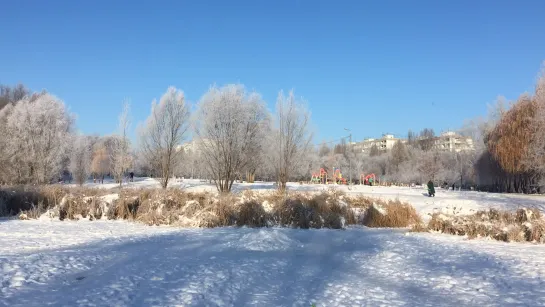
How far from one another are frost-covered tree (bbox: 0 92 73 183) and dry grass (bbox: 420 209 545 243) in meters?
32.2

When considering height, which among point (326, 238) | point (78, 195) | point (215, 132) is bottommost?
point (326, 238)

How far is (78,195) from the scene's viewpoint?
61.0 ft

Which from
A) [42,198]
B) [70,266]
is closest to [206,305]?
[70,266]

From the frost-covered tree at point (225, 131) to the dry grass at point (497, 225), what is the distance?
15.2 meters

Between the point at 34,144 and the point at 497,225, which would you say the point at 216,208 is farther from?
the point at 34,144

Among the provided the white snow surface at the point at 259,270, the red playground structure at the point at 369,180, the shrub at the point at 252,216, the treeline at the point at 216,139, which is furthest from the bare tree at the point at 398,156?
the white snow surface at the point at 259,270

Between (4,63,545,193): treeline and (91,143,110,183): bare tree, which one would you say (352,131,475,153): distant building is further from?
(91,143,110,183): bare tree

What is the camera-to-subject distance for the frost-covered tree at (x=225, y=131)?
27.6m

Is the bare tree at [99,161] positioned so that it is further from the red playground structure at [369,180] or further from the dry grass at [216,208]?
the dry grass at [216,208]

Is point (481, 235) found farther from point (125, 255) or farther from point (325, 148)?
point (325, 148)

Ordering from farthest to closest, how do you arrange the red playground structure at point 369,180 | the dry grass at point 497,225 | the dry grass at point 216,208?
the red playground structure at point 369,180
the dry grass at point 216,208
the dry grass at point 497,225

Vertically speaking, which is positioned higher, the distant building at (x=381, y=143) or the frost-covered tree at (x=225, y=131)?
the distant building at (x=381, y=143)

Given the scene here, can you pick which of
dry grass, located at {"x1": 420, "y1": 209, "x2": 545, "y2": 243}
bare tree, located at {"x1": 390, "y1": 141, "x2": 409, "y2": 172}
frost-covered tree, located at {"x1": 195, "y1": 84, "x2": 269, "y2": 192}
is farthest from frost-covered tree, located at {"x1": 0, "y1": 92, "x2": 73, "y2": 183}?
bare tree, located at {"x1": 390, "y1": 141, "x2": 409, "y2": 172}

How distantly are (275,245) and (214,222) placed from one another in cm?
491
